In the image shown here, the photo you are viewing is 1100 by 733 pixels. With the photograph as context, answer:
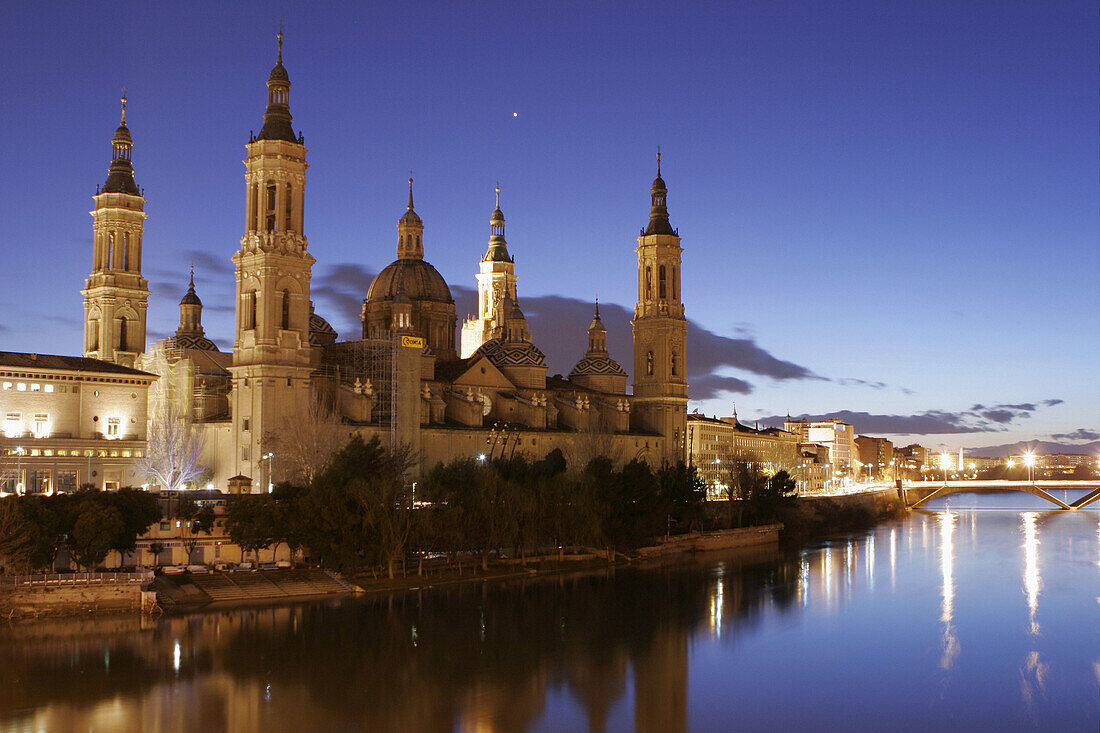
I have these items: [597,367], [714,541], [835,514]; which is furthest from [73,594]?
[835,514]

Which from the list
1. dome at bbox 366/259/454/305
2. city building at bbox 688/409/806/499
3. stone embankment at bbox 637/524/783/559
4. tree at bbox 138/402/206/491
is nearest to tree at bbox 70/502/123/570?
tree at bbox 138/402/206/491

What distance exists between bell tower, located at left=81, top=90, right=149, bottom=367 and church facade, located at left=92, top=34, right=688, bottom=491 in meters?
0.09

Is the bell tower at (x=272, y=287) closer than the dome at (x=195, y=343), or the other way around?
the bell tower at (x=272, y=287)

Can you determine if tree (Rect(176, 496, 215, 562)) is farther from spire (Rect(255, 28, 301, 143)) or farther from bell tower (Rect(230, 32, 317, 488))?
spire (Rect(255, 28, 301, 143))

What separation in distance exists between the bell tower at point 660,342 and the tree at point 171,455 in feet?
115

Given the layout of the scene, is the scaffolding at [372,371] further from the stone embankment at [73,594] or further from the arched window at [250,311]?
the stone embankment at [73,594]

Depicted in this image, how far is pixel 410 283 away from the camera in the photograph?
3027 inches

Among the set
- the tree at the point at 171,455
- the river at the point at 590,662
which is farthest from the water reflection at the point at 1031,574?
the tree at the point at 171,455

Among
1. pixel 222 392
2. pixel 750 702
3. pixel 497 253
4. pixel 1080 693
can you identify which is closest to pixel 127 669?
pixel 750 702

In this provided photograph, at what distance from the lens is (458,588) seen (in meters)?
45.0

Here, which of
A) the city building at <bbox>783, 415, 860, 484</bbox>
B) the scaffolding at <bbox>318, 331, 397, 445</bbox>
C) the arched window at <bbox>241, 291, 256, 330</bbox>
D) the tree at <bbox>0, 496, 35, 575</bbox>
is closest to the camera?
the tree at <bbox>0, 496, 35, 575</bbox>

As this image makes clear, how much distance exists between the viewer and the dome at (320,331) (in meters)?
68.9

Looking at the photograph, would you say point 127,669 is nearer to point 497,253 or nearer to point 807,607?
point 807,607

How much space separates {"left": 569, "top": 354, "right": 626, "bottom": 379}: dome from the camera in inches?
3300
